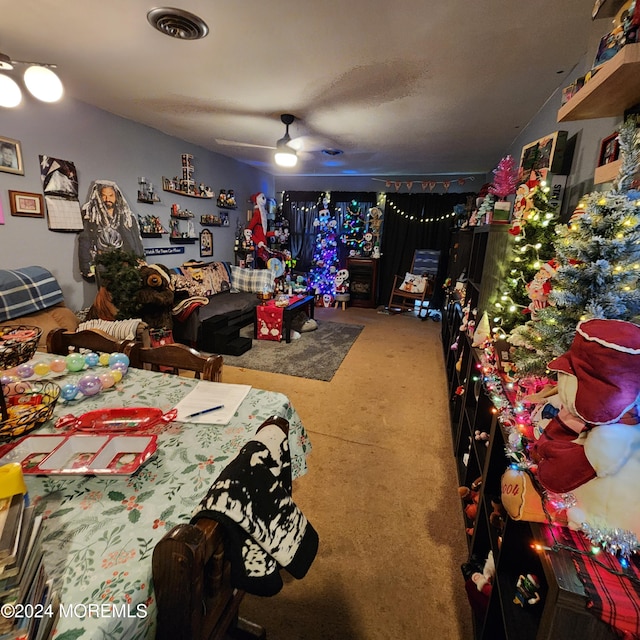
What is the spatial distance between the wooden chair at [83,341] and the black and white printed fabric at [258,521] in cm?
100

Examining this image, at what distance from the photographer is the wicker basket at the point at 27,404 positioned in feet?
2.83

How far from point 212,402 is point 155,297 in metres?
2.13

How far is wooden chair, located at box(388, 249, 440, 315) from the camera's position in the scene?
18.2 ft

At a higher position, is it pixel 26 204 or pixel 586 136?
pixel 586 136

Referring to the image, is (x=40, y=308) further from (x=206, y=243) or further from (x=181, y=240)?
(x=206, y=243)

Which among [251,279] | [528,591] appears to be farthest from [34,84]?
[251,279]

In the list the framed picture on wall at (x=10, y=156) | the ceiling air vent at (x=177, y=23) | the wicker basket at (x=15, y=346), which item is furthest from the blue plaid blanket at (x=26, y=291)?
the ceiling air vent at (x=177, y=23)

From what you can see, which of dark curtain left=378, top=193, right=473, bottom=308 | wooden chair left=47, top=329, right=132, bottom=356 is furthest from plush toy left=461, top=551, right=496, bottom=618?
dark curtain left=378, top=193, right=473, bottom=308

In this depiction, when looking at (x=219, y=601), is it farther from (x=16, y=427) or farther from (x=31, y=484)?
(x=16, y=427)

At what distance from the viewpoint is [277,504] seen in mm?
667

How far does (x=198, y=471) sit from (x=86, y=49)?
98.6 inches

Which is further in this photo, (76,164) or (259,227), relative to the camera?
(259,227)

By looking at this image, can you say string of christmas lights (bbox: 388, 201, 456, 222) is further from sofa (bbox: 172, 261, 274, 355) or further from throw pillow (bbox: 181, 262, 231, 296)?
throw pillow (bbox: 181, 262, 231, 296)

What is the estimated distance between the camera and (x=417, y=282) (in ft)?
18.2
